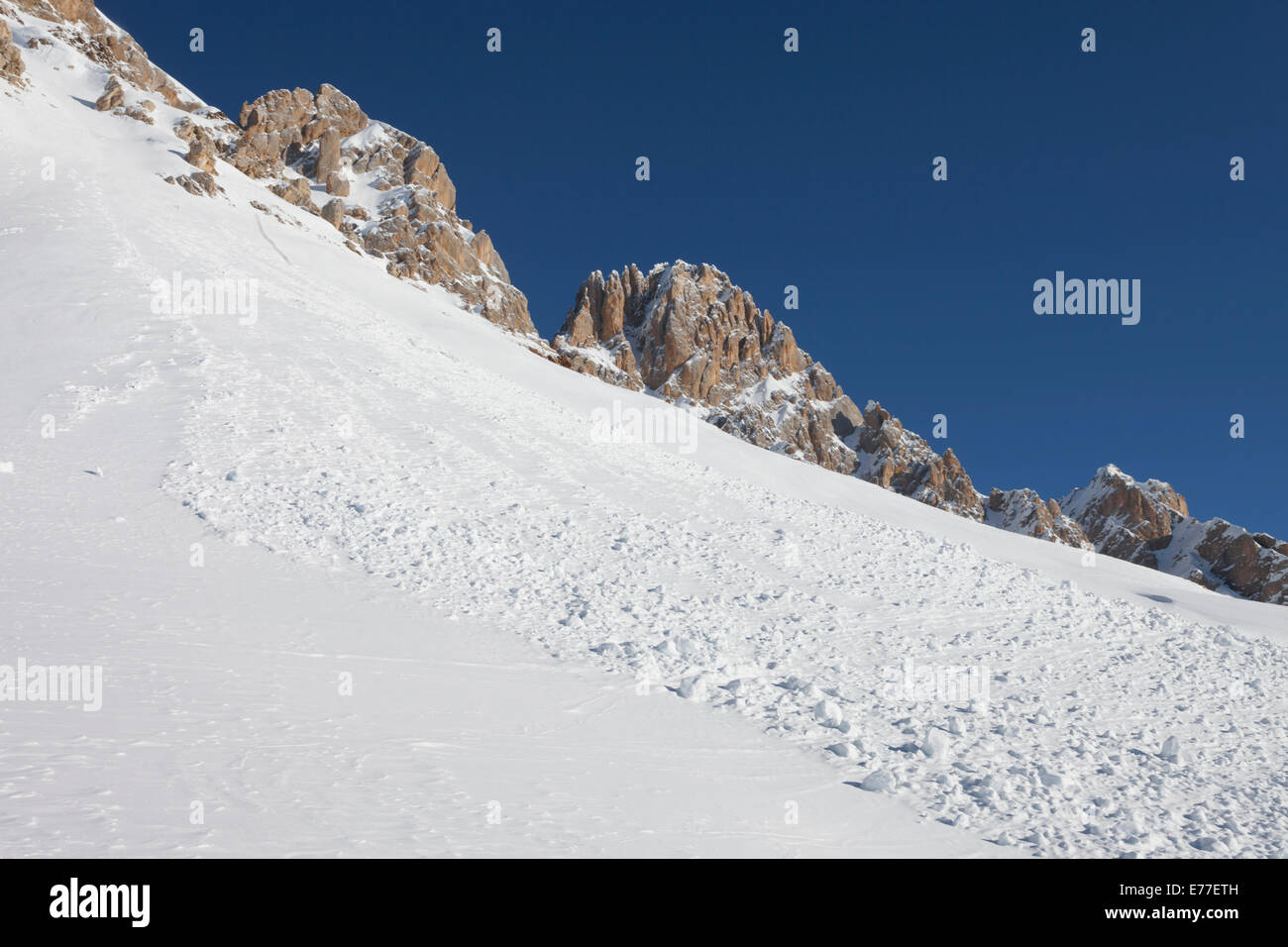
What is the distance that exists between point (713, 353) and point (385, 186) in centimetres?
8228

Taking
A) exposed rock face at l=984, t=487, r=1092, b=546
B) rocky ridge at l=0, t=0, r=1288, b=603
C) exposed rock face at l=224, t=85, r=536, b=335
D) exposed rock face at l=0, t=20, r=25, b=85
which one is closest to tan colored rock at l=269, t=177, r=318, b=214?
rocky ridge at l=0, t=0, r=1288, b=603

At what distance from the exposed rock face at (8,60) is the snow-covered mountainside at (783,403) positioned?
100 meters

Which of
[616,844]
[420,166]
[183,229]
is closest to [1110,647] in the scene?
[616,844]

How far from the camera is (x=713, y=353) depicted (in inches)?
7028

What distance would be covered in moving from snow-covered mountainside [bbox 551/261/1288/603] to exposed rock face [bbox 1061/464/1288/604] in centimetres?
39

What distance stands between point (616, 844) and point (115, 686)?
6.87m

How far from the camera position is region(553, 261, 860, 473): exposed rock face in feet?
562

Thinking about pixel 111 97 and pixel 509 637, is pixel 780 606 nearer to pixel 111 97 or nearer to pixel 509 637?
pixel 509 637

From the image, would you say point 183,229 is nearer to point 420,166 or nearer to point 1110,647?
point 1110,647
